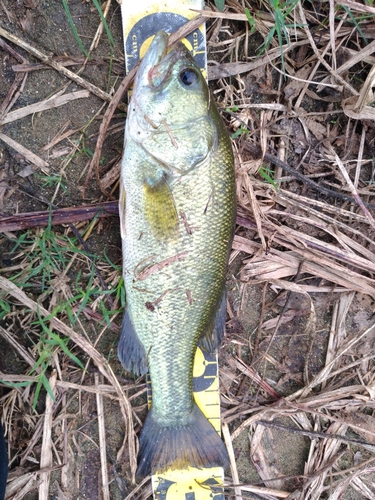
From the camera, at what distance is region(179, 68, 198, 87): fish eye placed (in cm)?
212

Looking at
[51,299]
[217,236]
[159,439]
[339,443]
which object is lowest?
[339,443]

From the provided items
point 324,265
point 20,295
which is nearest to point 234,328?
point 324,265

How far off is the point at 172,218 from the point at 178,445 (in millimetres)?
1431

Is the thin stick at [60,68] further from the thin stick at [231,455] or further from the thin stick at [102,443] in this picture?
the thin stick at [231,455]

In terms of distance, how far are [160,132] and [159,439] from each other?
184cm

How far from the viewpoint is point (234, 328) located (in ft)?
9.12

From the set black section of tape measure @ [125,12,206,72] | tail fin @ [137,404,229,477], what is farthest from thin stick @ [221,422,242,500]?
black section of tape measure @ [125,12,206,72]

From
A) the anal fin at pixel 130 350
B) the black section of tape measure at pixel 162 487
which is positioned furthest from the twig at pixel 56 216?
the black section of tape measure at pixel 162 487

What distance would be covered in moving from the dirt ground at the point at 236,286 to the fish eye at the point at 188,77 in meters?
0.51

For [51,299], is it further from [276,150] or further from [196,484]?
[276,150]

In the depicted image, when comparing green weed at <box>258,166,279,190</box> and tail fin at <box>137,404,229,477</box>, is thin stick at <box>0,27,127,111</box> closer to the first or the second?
green weed at <box>258,166,279,190</box>

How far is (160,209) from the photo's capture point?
2.12m

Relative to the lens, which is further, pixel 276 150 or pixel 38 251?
pixel 276 150

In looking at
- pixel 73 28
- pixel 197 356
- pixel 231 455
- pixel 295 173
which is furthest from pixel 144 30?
pixel 231 455
